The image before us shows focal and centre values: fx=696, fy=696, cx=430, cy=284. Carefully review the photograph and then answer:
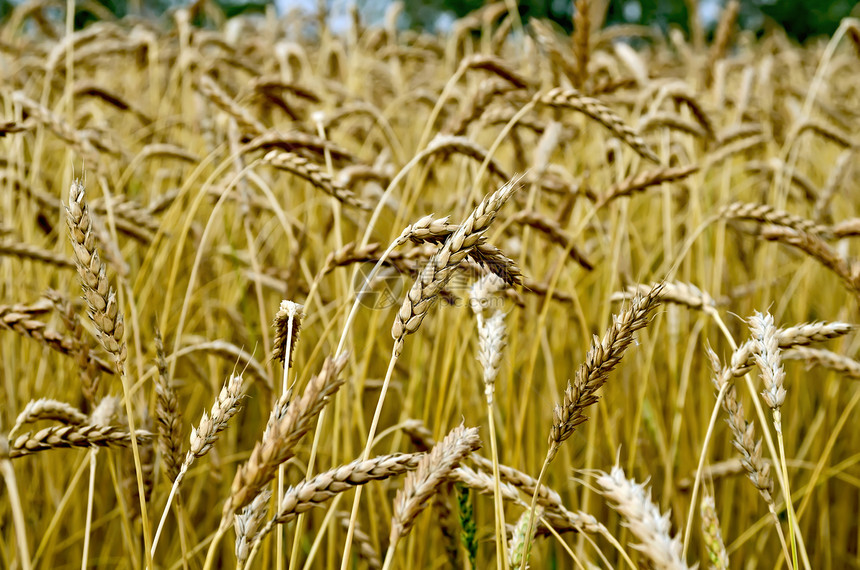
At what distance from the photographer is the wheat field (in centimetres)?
72

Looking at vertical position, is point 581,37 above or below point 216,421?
above

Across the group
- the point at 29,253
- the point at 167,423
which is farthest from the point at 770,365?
the point at 29,253

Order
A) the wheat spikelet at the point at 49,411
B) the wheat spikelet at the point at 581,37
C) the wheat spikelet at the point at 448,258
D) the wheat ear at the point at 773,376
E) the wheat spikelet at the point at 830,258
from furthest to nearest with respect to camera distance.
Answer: the wheat spikelet at the point at 581,37 → the wheat spikelet at the point at 830,258 → the wheat spikelet at the point at 49,411 → the wheat ear at the point at 773,376 → the wheat spikelet at the point at 448,258

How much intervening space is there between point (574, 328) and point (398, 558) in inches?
41.2

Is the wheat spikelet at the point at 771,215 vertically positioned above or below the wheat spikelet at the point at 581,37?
below

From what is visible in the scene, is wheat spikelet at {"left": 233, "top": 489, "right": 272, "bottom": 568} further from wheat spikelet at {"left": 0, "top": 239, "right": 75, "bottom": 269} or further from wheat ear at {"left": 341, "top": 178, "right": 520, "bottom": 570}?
wheat spikelet at {"left": 0, "top": 239, "right": 75, "bottom": 269}

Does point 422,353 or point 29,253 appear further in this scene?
point 422,353

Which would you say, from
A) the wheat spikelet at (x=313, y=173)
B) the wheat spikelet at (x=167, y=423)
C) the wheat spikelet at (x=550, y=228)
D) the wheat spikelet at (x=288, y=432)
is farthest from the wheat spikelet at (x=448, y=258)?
the wheat spikelet at (x=550, y=228)

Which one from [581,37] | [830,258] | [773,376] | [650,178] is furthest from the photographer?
[581,37]

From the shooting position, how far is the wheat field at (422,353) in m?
0.72

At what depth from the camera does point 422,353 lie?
168cm

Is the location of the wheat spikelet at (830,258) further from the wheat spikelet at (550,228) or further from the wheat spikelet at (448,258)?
the wheat spikelet at (448,258)

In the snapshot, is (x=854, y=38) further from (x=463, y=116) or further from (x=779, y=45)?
(x=779, y=45)

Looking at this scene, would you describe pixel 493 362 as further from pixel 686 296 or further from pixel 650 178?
pixel 650 178
